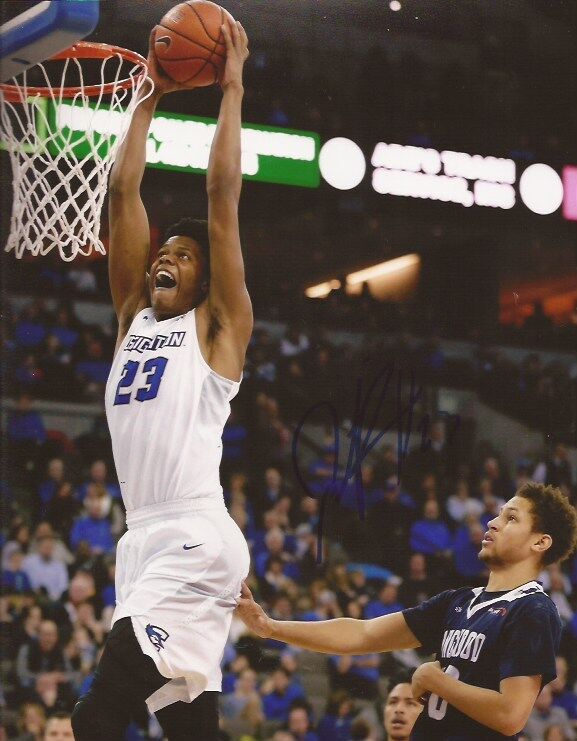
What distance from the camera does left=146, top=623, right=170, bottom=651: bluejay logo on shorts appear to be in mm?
2951

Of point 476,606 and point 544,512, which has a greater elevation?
point 544,512

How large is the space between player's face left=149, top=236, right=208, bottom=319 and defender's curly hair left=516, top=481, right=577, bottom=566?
1221 mm

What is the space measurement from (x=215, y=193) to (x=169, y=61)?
511 millimetres

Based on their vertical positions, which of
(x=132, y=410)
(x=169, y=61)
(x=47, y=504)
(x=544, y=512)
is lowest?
(x=47, y=504)

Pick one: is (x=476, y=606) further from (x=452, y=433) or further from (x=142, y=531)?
(x=452, y=433)

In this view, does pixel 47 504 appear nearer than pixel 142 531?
No

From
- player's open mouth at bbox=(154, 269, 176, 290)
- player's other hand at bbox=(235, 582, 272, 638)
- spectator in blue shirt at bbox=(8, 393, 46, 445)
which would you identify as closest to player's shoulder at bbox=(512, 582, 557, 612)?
player's other hand at bbox=(235, 582, 272, 638)

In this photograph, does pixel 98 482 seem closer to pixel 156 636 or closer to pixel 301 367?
pixel 301 367

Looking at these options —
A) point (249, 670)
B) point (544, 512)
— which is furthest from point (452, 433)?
point (544, 512)

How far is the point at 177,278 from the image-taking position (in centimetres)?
332

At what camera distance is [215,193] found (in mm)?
3240

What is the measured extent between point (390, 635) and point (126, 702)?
112 centimetres

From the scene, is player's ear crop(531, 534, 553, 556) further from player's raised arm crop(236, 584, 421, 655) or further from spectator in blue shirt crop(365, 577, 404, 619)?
spectator in blue shirt crop(365, 577, 404, 619)
